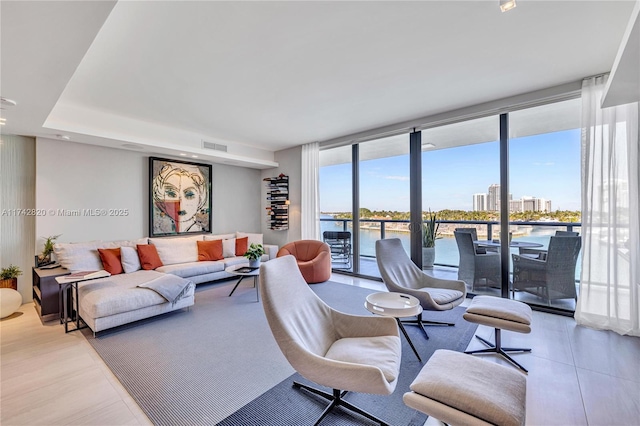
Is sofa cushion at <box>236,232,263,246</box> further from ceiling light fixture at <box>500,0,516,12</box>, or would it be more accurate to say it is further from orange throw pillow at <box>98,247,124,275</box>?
ceiling light fixture at <box>500,0,516,12</box>

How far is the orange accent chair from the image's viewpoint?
16.4 feet

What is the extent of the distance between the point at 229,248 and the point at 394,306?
13.4 ft

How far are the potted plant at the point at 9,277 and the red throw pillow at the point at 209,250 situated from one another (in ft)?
7.81

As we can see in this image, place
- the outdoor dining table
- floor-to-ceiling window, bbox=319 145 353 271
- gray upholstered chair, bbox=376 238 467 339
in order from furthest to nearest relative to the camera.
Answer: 1. floor-to-ceiling window, bbox=319 145 353 271
2. the outdoor dining table
3. gray upholstered chair, bbox=376 238 467 339

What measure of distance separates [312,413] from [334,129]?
14.3 feet

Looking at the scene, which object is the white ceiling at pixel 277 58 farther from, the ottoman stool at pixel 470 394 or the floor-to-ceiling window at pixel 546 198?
the ottoman stool at pixel 470 394

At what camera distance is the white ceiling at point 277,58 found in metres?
2.04

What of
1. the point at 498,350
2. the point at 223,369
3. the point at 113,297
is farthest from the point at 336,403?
the point at 113,297

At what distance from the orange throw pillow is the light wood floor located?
3.41 feet

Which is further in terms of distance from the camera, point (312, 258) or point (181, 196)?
point (181, 196)

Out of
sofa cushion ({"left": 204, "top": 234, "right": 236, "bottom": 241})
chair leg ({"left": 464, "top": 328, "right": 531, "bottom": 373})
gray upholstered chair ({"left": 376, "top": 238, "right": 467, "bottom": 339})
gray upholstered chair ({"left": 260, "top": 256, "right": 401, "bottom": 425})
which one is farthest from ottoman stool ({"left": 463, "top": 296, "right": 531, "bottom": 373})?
sofa cushion ({"left": 204, "top": 234, "right": 236, "bottom": 241})

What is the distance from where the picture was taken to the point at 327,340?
2.06 m

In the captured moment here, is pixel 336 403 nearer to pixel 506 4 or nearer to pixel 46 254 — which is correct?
pixel 506 4

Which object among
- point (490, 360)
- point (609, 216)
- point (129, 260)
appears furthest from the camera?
point (129, 260)
